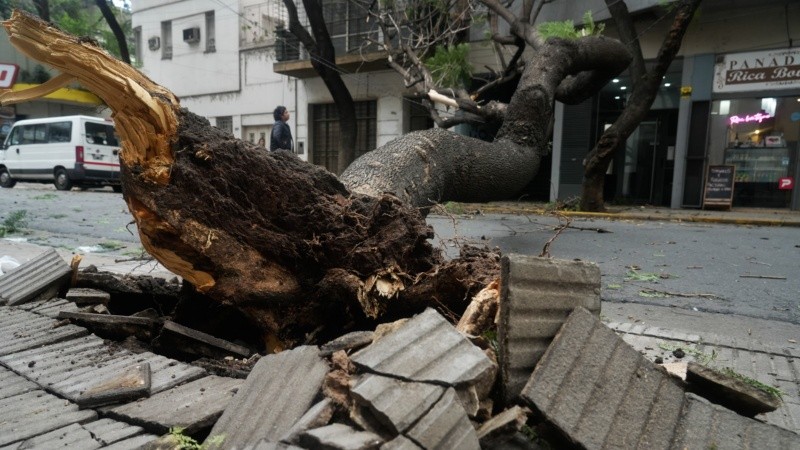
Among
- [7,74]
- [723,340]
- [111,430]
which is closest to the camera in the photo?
[111,430]

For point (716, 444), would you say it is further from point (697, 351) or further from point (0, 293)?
point (0, 293)

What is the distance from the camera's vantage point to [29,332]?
2.51 metres

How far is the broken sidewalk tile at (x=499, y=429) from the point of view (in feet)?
4.92

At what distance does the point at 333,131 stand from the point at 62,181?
9.31 m

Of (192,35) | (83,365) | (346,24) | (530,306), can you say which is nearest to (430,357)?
(530,306)

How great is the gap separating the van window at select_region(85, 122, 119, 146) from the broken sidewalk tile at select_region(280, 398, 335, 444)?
57.1 ft

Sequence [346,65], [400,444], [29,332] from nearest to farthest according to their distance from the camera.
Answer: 1. [400,444]
2. [29,332]
3. [346,65]

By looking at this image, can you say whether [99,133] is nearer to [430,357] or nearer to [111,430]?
[111,430]

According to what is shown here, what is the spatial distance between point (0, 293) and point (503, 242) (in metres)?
5.54

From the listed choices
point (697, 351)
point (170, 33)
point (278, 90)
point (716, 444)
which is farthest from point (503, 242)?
point (170, 33)

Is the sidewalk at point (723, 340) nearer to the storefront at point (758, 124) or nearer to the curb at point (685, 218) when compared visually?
the curb at point (685, 218)

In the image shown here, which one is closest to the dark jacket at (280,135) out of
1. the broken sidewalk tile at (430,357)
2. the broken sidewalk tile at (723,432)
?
the broken sidewalk tile at (430,357)

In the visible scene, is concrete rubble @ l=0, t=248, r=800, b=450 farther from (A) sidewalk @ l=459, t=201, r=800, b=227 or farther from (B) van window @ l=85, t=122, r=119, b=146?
(B) van window @ l=85, t=122, r=119, b=146

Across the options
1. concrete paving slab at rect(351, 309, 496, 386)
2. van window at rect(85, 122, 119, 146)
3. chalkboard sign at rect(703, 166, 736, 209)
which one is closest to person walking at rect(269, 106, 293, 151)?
concrete paving slab at rect(351, 309, 496, 386)
